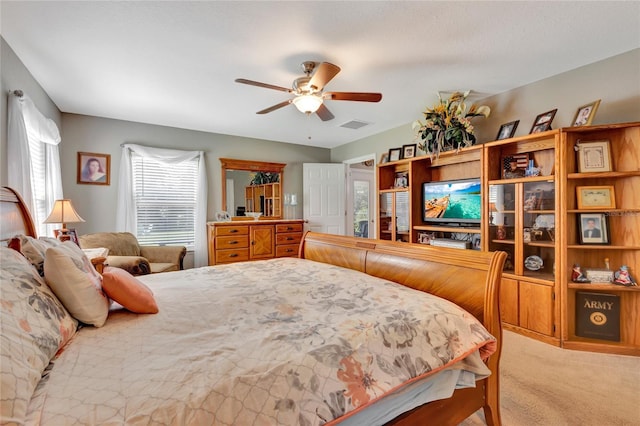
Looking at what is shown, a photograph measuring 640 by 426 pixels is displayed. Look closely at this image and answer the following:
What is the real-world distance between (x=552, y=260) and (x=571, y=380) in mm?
1192

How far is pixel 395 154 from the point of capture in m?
4.46

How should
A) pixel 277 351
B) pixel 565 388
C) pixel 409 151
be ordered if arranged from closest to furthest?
pixel 277 351
pixel 565 388
pixel 409 151

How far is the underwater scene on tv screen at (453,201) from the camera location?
3354 mm

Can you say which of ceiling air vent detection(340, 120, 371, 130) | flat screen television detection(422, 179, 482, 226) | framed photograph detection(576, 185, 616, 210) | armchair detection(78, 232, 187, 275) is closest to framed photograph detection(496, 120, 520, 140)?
flat screen television detection(422, 179, 482, 226)

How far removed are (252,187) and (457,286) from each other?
14.2 ft

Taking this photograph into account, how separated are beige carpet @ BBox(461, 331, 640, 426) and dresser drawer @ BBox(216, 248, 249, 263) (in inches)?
142

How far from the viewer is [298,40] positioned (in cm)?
219

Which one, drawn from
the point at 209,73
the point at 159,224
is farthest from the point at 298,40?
the point at 159,224

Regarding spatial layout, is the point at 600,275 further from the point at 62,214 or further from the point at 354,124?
the point at 62,214

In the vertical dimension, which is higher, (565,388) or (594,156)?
(594,156)

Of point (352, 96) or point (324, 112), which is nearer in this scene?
point (352, 96)

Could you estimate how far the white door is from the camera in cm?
554

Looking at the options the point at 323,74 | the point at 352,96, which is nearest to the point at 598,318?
the point at 352,96

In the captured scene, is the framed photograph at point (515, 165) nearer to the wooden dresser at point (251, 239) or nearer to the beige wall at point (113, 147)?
the wooden dresser at point (251, 239)
